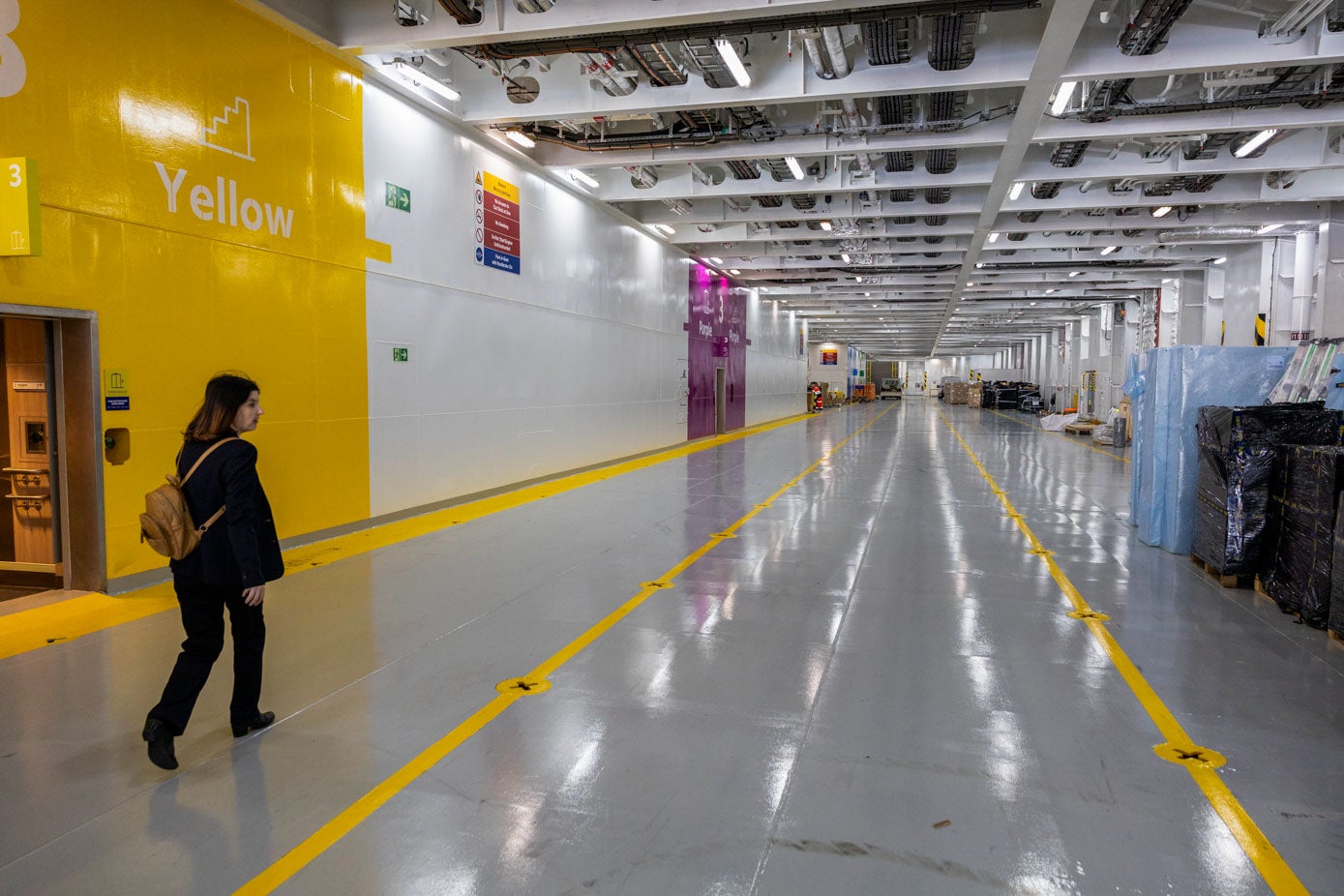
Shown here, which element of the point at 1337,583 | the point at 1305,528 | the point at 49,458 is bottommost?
the point at 1337,583

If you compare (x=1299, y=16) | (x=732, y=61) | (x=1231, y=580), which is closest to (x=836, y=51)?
(x=732, y=61)

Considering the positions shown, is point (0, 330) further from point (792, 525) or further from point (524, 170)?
point (792, 525)

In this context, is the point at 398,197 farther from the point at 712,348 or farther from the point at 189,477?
the point at 712,348

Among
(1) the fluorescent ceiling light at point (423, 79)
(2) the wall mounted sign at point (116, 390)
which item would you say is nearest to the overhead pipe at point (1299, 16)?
(1) the fluorescent ceiling light at point (423, 79)

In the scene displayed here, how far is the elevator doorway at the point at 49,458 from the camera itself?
5574 mm

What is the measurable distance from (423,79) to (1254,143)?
10.4m

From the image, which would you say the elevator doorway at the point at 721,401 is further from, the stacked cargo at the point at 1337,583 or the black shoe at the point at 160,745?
the black shoe at the point at 160,745

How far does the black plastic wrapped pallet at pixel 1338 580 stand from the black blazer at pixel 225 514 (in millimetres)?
6016

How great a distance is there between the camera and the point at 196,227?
6.34m

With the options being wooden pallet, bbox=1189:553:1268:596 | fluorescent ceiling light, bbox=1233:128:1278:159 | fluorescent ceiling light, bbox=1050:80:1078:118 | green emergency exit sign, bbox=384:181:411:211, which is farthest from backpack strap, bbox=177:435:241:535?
fluorescent ceiling light, bbox=1233:128:1278:159

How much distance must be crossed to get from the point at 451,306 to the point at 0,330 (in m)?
4.38

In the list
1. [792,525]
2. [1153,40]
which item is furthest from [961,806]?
[1153,40]

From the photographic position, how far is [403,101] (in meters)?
8.90

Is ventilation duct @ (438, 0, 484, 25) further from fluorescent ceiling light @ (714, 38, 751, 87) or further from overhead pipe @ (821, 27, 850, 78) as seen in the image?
overhead pipe @ (821, 27, 850, 78)
